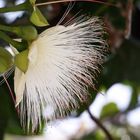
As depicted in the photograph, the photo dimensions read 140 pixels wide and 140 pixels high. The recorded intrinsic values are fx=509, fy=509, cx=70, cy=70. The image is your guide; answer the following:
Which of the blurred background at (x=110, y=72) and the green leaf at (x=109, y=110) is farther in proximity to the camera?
the green leaf at (x=109, y=110)

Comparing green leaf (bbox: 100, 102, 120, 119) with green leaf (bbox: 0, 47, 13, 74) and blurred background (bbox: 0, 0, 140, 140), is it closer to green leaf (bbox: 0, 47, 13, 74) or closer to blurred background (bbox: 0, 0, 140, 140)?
blurred background (bbox: 0, 0, 140, 140)

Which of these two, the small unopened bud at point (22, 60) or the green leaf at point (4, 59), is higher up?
the green leaf at point (4, 59)

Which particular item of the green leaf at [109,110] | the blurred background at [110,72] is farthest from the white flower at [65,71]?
the green leaf at [109,110]

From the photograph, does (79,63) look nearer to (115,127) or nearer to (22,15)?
(22,15)

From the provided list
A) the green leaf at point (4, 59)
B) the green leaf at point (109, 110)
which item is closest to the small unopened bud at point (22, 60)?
the green leaf at point (4, 59)

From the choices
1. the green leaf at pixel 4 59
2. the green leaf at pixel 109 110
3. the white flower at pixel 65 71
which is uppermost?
the green leaf at pixel 4 59

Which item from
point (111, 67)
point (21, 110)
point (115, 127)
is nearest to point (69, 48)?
point (21, 110)

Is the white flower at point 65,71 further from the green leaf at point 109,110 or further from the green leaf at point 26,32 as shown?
the green leaf at point 109,110
